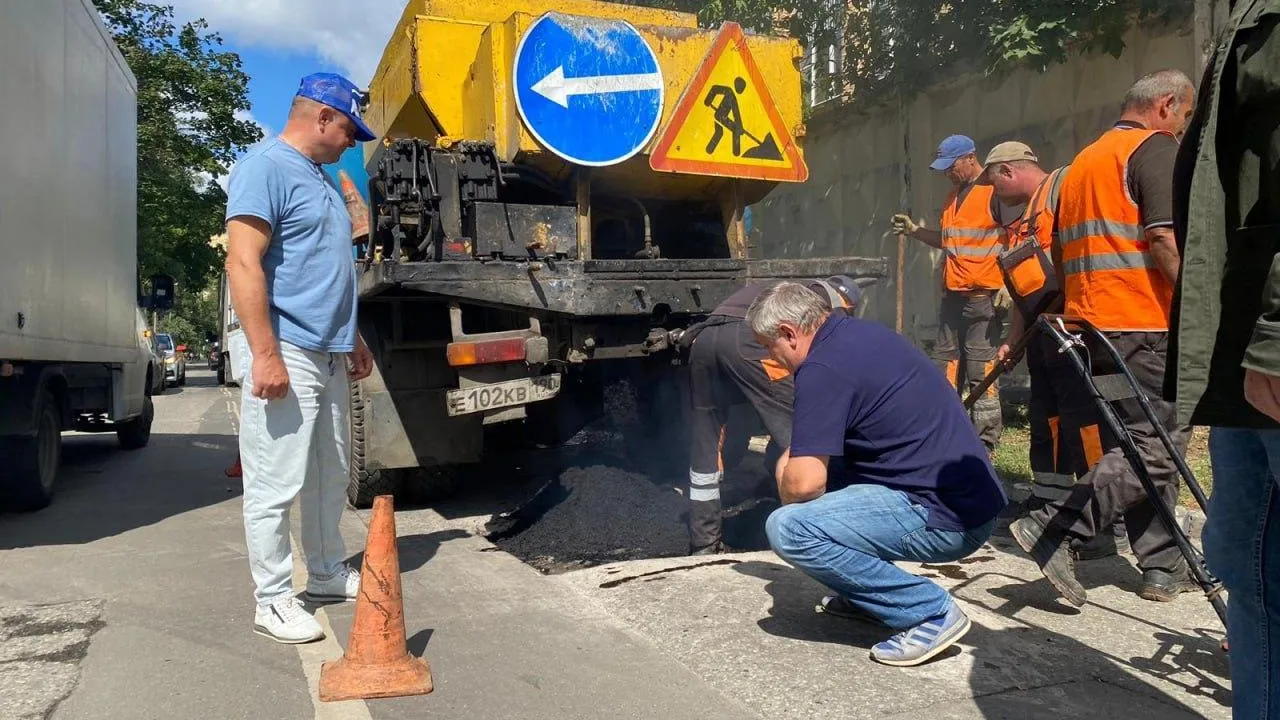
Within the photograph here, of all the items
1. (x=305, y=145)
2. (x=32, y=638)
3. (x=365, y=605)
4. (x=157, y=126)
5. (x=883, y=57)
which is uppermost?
(x=157, y=126)

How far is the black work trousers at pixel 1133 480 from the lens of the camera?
3.52 m

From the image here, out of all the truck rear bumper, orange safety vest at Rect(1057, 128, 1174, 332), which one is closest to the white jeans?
the truck rear bumper

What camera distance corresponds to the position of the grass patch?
17.4 ft

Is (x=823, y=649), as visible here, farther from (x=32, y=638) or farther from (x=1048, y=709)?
(x=32, y=638)

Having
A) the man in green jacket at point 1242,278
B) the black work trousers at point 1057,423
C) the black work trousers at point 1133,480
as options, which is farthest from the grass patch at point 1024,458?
the man in green jacket at point 1242,278

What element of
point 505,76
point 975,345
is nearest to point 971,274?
point 975,345

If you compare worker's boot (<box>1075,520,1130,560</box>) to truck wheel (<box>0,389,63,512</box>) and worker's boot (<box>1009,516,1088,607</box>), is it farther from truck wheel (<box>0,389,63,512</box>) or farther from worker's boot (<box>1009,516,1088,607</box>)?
truck wheel (<box>0,389,63,512</box>)

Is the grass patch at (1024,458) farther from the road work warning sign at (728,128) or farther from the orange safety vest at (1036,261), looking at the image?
the road work warning sign at (728,128)

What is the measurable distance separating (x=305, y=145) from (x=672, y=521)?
2.58 m

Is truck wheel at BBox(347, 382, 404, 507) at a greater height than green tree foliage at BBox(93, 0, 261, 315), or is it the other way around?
green tree foliage at BBox(93, 0, 261, 315)

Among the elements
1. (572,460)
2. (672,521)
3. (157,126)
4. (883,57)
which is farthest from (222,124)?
(672,521)

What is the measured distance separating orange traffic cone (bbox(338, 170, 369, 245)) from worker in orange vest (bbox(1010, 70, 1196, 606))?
4.03 m

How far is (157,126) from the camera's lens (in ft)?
80.7

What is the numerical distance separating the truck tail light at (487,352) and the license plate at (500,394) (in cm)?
13
